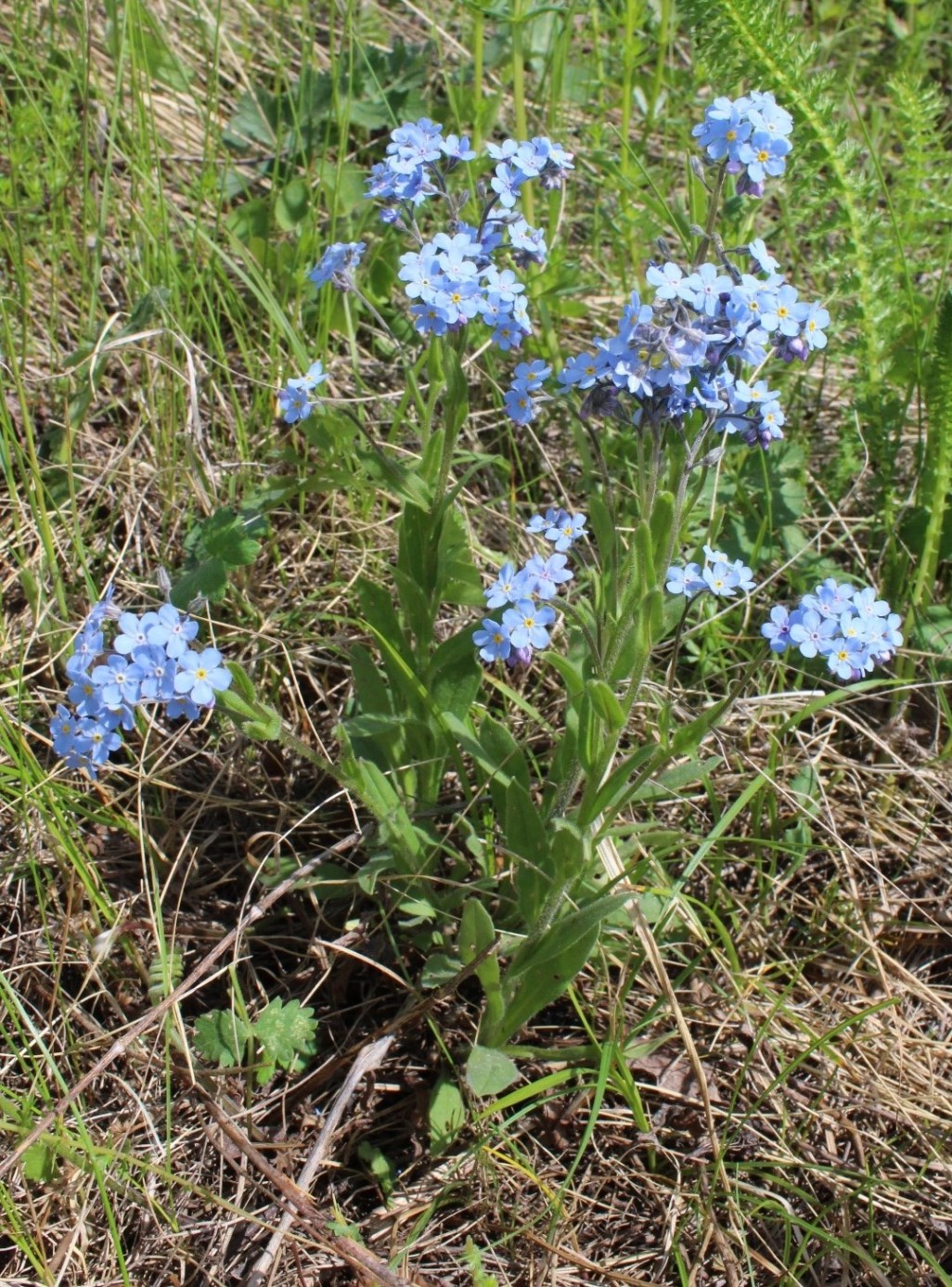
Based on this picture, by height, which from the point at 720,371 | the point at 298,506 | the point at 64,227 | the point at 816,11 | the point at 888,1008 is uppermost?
the point at 816,11

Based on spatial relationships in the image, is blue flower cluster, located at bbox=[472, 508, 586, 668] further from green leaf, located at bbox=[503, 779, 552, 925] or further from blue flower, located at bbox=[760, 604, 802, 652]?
blue flower, located at bbox=[760, 604, 802, 652]

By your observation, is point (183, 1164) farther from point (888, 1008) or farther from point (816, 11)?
point (816, 11)

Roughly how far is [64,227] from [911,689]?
336cm

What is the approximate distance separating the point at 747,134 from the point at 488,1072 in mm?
2191

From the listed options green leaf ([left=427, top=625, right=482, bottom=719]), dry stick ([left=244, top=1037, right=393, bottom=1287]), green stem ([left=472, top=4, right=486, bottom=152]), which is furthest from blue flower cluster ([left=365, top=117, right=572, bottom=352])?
dry stick ([left=244, top=1037, right=393, bottom=1287])

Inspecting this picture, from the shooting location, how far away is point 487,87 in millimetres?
5211

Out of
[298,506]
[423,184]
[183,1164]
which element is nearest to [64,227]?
[298,506]

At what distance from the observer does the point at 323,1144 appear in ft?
8.96

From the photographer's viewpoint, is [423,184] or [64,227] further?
[64,227]

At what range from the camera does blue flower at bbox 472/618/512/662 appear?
2.58 m

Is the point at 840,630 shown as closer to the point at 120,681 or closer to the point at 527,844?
the point at 527,844

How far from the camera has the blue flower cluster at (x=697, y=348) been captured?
2.20m

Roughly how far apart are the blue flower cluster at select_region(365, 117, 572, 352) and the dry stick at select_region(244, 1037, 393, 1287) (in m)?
1.80

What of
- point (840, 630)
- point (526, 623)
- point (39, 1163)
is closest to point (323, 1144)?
point (39, 1163)
